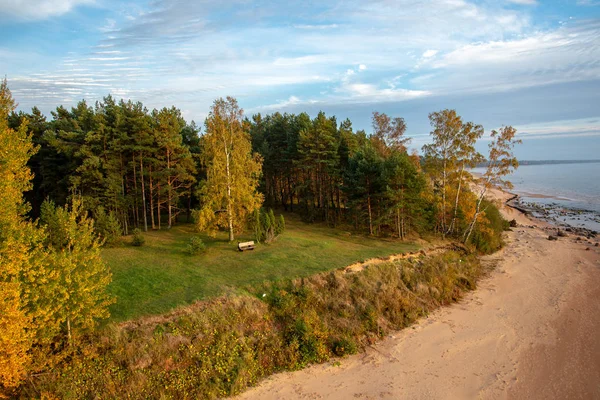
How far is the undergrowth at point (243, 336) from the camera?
506 inches

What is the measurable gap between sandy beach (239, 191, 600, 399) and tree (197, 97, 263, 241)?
47.8 ft

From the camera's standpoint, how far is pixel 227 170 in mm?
Answer: 26875

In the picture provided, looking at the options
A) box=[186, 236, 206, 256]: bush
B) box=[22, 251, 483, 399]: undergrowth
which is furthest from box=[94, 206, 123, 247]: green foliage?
box=[22, 251, 483, 399]: undergrowth

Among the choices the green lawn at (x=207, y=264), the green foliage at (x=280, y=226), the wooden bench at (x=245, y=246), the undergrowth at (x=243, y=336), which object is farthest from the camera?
the green foliage at (x=280, y=226)

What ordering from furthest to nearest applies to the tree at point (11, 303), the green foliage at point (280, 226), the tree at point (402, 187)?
the tree at point (402, 187), the green foliage at point (280, 226), the tree at point (11, 303)

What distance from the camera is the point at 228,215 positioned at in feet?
87.9

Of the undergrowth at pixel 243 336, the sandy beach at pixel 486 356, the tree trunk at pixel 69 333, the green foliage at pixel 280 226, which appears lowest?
the sandy beach at pixel 486 356

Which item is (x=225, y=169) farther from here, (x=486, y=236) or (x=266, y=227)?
(x=486, y=236)

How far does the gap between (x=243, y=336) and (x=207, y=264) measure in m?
7.66

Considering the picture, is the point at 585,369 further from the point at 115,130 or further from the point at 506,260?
the point at 115,130

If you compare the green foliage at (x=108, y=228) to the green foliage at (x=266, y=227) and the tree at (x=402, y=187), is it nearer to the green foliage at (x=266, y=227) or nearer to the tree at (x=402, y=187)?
the green foliage at (x=266, y=227)

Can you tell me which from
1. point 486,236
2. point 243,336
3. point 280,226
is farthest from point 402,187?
point 243,336

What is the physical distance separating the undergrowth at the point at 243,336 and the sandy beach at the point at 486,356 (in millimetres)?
887

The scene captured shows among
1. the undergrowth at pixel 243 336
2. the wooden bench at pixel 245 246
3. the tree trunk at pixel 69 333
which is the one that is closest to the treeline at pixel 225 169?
the wooden bench at pixel 245 246
